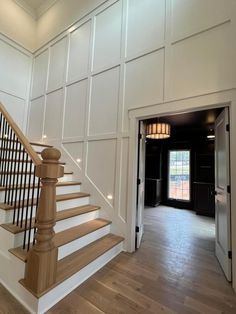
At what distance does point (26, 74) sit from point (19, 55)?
49 centimetres

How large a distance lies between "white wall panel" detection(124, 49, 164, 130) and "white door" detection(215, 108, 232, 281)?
39.4 inches

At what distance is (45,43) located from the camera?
4871 millimetres

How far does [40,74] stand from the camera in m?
4.91

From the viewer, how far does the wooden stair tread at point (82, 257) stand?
177cm

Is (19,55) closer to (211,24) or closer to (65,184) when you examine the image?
(65,184)

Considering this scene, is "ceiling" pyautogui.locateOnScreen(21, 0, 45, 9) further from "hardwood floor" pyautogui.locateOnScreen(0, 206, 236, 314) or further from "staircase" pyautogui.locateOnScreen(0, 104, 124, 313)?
"hardwood floor" pyautogui.locateOnScreen(0, 206, 236, 314)

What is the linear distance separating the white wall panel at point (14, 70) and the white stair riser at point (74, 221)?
158 inches

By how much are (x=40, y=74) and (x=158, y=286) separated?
5.44 m

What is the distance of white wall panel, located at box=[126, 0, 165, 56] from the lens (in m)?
2.91

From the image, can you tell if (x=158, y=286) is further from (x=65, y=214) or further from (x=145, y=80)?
(x=145, y=80)

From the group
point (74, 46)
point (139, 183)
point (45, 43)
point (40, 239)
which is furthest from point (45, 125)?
point (40, 239)

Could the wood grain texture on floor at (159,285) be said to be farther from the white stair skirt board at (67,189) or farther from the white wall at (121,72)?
the white stair skirt board at (67,189)

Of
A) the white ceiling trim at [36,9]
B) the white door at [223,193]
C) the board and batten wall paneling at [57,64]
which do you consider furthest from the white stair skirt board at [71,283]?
the white ceiling trim at [36,9]

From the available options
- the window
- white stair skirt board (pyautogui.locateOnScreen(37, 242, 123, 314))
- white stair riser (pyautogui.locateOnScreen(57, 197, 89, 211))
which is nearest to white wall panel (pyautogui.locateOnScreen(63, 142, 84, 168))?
white stair riser (pyautogui.locateOnScreen(57, 197, 89, 211))
